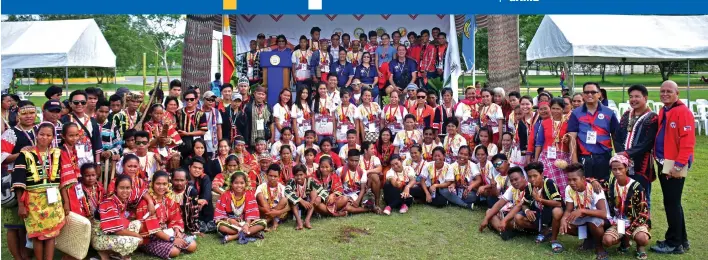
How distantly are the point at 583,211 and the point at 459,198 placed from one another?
2.24m

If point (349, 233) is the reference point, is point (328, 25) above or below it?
above

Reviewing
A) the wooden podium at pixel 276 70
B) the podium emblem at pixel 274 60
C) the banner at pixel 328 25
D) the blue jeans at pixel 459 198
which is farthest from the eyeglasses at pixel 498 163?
the banner at pixel 328 25

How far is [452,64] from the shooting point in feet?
36.1

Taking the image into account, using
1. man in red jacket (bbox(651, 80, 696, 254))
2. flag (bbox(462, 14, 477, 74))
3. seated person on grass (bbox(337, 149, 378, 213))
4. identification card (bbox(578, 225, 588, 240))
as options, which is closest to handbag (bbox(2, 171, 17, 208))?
seated person on grass (bbox(337, 149, 378, 213))

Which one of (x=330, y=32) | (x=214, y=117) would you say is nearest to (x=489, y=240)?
(x=214, y=117)

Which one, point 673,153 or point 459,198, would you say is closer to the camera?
point 673,153

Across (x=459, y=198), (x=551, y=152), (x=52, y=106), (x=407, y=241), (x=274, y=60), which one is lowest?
(x=407, y=241)

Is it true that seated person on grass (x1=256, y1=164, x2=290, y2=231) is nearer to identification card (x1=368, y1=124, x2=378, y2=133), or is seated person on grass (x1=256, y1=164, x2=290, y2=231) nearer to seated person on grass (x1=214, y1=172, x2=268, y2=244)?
seated person on grass (x1=214, y1=172, x2=268, y2=244)

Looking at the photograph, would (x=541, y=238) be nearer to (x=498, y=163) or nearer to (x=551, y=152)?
(x=551, y=152)

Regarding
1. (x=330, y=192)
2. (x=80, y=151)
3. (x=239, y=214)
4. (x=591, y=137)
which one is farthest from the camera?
(x=330, y=192)

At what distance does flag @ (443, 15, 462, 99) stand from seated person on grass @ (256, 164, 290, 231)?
5.16 metres

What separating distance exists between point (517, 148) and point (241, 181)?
3.33 meters

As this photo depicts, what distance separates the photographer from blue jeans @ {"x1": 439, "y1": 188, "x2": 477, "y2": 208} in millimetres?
7488

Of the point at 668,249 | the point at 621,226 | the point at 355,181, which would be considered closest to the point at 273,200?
the point at 355,181
